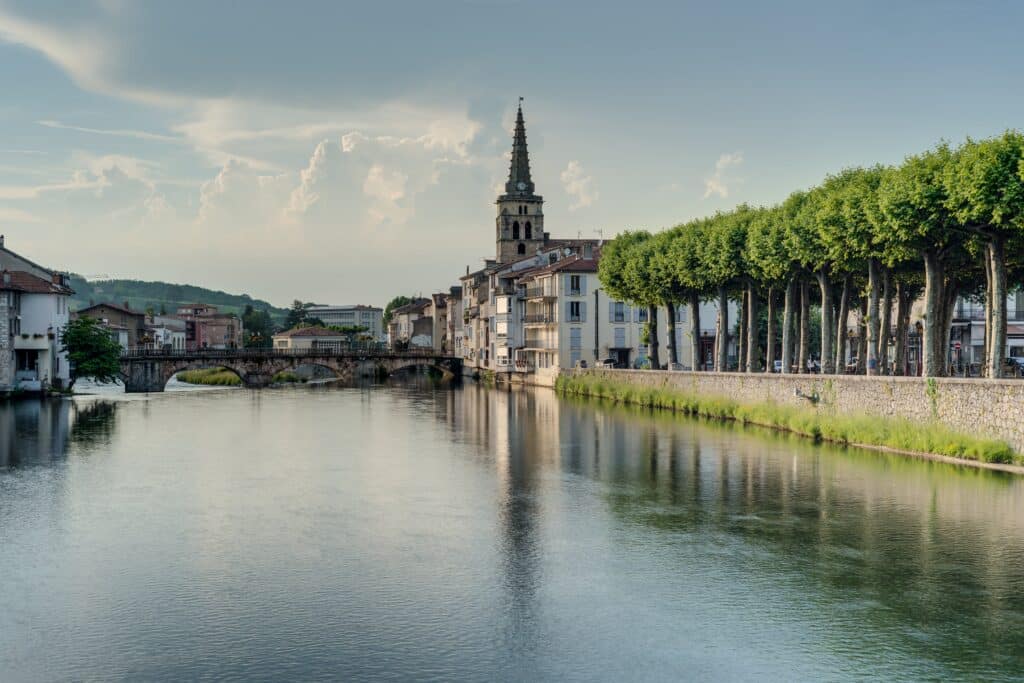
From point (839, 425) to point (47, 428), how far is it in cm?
3720

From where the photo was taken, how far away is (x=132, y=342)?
141 meters

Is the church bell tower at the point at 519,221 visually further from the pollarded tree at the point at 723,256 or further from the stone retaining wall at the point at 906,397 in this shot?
the stone retaining wall at the point at 906,397

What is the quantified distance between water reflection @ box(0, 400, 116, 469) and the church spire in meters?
75.4

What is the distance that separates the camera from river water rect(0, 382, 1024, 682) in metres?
18.0

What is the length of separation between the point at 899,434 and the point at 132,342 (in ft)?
384

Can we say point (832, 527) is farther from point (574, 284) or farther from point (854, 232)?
point (574, 284)

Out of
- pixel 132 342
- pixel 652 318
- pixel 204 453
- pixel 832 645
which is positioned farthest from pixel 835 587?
pixel 132 342

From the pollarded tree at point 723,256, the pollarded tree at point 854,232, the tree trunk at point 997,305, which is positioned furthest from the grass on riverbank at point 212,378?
the tree trunk at point 997,305

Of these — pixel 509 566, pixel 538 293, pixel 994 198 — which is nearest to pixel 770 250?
pixel 994 198

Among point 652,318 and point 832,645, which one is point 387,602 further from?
point 652,318

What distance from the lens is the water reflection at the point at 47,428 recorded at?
43.6 metres

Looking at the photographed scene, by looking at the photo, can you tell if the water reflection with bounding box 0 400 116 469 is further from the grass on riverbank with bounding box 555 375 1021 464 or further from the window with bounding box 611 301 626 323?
the window with bounding box 611 301 626 323

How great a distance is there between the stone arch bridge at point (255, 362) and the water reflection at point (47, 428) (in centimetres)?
2122

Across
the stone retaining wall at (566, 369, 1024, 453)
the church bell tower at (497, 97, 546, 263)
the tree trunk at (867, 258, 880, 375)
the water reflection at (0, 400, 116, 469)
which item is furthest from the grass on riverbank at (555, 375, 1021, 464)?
the church bell tower at (497, 97, 546, 263)
